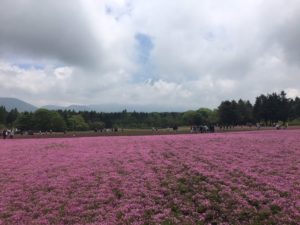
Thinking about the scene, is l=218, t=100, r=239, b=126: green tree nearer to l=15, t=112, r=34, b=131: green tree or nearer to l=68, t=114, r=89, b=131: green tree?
l=68, t=114, r=89, b=131: green tree

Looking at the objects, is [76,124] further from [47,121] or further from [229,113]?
[229,113]

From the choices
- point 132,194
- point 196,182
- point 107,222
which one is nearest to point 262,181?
point 196,182

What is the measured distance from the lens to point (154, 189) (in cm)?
1959

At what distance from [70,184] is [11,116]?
190 meters

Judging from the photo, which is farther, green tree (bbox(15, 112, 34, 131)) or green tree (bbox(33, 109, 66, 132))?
green tree (bbox(15, 112, 34, 131))

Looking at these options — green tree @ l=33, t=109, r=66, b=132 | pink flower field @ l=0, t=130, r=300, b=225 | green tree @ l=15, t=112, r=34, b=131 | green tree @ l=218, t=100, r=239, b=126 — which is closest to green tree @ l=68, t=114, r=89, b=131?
green tree @ l=33, t=109, r=66, b=132

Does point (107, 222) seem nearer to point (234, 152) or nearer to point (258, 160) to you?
point (258, 160)

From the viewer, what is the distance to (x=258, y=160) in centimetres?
2769

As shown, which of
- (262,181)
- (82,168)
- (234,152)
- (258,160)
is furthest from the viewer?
(234,152)

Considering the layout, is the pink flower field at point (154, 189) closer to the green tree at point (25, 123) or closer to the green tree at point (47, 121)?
the green tree at point (47, 121)

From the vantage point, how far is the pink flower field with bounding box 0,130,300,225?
1570 cm

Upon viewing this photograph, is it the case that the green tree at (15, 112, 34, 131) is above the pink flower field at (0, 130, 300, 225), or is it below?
above

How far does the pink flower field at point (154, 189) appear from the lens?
51.5 feet

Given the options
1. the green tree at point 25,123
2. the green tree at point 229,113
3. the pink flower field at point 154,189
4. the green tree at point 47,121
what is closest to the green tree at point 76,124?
the green tree at point 47,121
